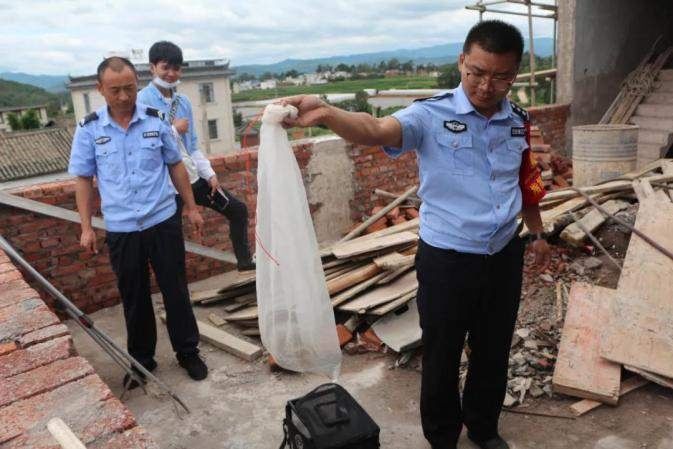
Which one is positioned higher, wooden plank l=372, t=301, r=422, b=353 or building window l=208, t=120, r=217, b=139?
wooden plank l=372, t=301, r=422, b=353

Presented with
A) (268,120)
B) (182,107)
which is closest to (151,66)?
(182,107)

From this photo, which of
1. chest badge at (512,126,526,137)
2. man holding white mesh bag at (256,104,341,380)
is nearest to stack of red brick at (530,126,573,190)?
chest badge at (512,126,526,137)

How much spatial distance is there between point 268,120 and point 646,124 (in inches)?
326

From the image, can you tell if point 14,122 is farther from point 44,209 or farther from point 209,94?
point 44,209

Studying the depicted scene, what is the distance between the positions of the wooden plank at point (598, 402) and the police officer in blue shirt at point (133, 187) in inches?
97.1

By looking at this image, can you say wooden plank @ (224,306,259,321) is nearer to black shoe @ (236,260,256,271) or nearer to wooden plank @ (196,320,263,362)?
wooden plank @ (196,320,263,362)

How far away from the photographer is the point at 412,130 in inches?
86.0

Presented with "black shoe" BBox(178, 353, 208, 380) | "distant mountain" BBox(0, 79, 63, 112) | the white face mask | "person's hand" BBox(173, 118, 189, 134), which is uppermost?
"distant mountain" BBox(0, 79, 63, 112)

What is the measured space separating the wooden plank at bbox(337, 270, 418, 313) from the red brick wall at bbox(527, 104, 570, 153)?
5067 mm

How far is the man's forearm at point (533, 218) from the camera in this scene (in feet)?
9.07

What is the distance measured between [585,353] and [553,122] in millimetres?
6062

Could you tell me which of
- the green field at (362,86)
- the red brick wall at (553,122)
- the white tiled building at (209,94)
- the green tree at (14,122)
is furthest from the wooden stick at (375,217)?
the green tree at (14,122)

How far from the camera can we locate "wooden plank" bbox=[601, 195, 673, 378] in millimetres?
3215

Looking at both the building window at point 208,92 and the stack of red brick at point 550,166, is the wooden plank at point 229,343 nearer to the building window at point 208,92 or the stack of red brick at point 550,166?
the stack of red brick at point 550,166
